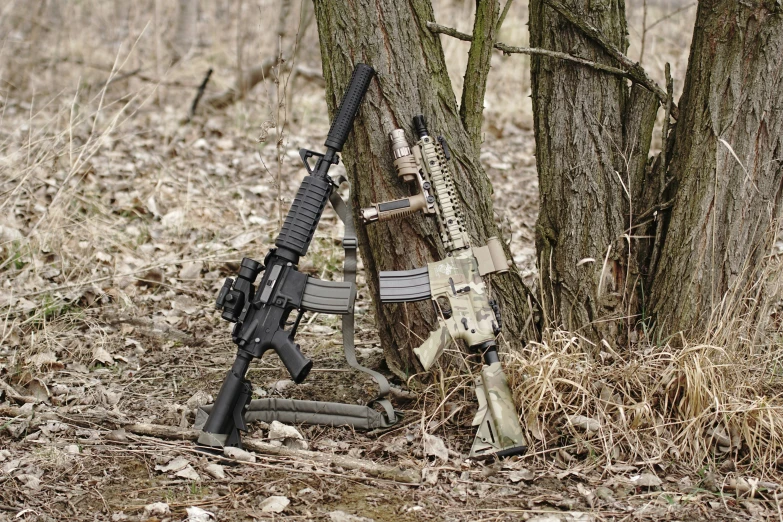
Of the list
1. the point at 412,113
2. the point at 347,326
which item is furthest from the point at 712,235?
the point at 347,326

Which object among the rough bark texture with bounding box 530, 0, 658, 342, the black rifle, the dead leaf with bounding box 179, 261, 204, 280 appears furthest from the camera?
the dead leaf with bounding box 179, 261, 204, 280

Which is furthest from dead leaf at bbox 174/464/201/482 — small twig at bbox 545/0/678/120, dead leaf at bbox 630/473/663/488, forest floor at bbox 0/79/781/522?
small twig at bbox 545/0/678/120

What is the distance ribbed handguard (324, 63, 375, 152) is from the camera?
322 centimetres

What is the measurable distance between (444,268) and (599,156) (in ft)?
3.16

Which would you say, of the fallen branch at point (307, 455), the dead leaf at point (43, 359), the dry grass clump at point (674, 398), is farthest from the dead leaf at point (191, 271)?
the dry grass clump at point (674, 398)

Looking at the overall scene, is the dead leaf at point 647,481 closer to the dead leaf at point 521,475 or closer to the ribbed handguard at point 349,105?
the dead leaf at point 521,475

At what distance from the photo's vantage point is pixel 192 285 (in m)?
5.01

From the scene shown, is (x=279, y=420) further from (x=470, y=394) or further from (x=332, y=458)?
(x=470, y=394)

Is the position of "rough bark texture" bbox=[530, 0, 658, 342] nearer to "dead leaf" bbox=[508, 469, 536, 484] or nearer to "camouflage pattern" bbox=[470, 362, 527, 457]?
"camouflage pattern" bbox=[470, 362, 527, 457]

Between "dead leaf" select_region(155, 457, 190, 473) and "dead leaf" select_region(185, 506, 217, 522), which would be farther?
"dead leaf" select_region(155, 457, 190, 473)

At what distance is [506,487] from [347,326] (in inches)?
40.2

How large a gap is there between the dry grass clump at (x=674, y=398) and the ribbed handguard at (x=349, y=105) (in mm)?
1246

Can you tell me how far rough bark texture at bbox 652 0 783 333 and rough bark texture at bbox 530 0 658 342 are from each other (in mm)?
189

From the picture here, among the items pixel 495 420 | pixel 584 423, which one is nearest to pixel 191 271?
pixel 495 420
